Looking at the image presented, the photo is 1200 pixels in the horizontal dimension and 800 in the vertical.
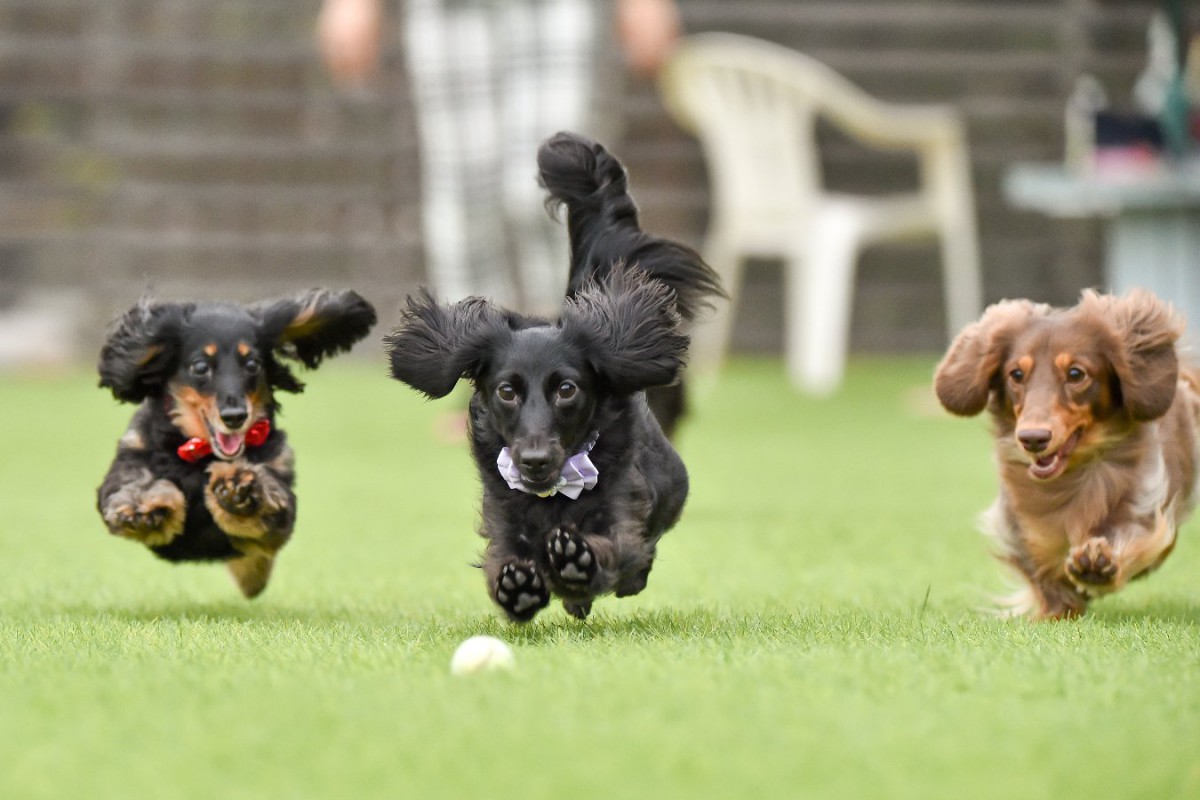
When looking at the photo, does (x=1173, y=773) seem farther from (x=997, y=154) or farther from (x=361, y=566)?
(x=997, y=154)

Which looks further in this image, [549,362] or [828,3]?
[828,3]

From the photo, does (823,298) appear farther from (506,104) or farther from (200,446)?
(200,446)

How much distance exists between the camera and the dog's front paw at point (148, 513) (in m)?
3.41

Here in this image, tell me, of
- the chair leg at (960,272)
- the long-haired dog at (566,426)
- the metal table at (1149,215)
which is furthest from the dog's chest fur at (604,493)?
the chair leg at (960,272)

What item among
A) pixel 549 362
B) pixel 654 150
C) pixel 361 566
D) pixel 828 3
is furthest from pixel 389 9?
pixel 549 362

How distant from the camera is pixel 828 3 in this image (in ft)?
36.1

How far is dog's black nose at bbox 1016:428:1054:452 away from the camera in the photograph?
3.23 metres

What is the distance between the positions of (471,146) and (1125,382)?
3.41m

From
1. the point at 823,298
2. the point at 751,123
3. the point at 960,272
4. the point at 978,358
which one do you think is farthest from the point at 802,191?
the point at 978,358

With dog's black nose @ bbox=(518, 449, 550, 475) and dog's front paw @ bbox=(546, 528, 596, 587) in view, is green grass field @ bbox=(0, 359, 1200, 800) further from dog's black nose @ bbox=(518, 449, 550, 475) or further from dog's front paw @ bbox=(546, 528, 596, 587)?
dog's black nose @ bbox=(518, 449, 550, 475)

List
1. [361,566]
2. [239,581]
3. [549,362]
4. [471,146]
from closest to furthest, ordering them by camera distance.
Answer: [549,362] < [239,581] < [361,566] < [471,146]

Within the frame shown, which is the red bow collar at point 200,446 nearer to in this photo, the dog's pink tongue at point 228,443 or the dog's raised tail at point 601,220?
the dog's pink tongue at point 228,443

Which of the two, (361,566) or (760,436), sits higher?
(361,566)

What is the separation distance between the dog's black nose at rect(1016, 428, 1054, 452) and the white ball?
3.61 ft
